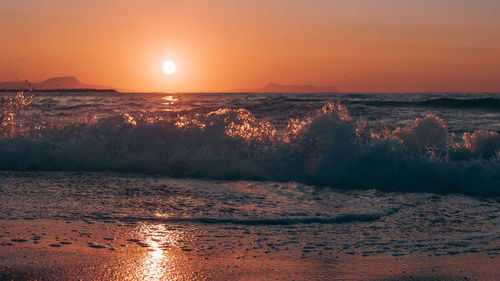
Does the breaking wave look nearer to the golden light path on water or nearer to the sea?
the sea

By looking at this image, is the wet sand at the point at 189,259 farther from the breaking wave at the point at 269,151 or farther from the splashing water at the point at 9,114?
the splashing water at the point at 9,114

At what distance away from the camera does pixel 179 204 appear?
488 cm

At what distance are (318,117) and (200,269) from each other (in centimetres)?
540

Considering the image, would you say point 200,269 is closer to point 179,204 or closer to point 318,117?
point 179,204

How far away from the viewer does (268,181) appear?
662 cm

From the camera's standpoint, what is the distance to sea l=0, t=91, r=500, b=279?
390 centimetres

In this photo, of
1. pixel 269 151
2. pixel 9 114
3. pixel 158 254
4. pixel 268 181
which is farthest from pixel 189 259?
pixel 9 114

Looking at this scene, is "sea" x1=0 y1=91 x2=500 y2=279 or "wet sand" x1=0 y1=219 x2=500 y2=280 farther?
"sea" x1=0 y1=91 x2=500 y2=279

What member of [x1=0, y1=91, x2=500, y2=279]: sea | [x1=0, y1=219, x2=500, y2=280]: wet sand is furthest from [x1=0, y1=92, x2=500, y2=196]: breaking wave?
[x1=0, y1=219, x2=500, y2=280]: wet sand

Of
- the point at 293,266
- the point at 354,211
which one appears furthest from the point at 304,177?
the point at 293,266

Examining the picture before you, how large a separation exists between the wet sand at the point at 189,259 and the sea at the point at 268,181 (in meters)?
0.08

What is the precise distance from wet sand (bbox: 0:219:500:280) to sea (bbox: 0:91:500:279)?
0.08 metres

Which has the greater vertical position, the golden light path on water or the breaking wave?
the breaking wave

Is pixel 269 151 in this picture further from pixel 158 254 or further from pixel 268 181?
pixel 158 254
